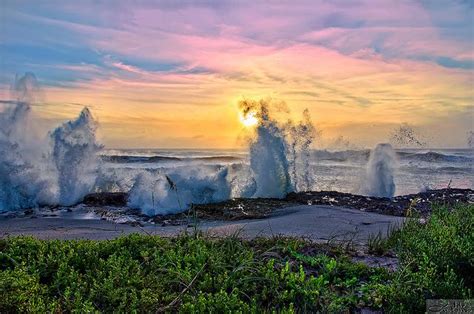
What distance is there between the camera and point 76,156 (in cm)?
1349

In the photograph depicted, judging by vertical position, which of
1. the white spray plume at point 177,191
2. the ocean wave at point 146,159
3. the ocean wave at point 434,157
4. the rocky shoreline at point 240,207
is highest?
the ocean wave at point 434,157

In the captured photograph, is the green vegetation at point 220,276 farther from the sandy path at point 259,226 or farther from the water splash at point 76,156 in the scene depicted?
the water splash at point 76,156

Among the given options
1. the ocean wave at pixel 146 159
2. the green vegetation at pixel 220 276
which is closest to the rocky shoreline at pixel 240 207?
the green vegetation at pixel 220 276

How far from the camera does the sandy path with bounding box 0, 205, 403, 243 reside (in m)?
7.04

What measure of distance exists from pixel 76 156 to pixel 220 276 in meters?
10.2

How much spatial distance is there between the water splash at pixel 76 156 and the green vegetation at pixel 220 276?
748 centimetres

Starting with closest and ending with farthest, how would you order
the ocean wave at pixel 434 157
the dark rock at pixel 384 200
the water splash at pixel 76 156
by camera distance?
the dark rock at pixel 384 200, the water splash at pixel 76 156, the ocean wave at pixel 434 157

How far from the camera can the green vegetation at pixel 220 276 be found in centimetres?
387

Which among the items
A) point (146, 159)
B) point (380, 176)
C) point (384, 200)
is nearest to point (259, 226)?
point (384, 200)

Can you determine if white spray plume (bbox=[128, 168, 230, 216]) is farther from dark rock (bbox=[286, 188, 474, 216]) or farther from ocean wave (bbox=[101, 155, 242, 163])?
ocean wave (bbox=[101, 155, 242, 163])

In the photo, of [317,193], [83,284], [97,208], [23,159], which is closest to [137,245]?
[83,284]

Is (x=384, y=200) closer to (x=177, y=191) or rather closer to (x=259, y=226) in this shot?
(x=177, y=191)

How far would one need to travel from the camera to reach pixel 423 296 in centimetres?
391

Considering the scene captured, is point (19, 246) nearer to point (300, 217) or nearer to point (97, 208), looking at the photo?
point (300, 217)
